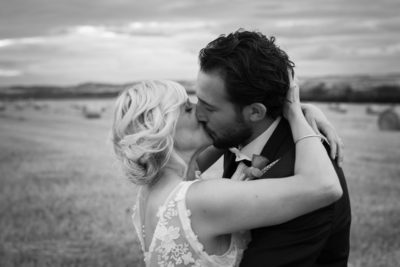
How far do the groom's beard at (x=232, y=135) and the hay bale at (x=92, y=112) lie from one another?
2235 cm

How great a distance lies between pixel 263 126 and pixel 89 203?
6468mm

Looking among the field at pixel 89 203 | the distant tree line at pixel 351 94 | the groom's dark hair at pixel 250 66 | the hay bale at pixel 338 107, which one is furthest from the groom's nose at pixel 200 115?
the hay bale at pixel 338 107

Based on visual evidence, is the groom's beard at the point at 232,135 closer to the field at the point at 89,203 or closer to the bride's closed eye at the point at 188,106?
the bride's closed eye at the point at 188,106

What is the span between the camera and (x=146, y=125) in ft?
9.18

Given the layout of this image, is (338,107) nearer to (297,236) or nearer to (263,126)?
(263,126)

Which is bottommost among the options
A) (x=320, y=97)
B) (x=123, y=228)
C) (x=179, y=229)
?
(x=320, y=97)

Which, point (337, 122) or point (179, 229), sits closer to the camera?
point (179, 229)

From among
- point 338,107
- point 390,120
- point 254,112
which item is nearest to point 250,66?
point 254,112

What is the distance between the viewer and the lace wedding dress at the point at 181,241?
8.74ft

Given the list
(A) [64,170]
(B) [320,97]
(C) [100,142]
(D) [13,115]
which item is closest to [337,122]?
(B) [320,97]

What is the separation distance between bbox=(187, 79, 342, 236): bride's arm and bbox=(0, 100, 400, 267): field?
0.74 m

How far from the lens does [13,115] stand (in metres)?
26.3

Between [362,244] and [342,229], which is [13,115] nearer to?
[362,244]

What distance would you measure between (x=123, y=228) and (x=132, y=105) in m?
5.07
